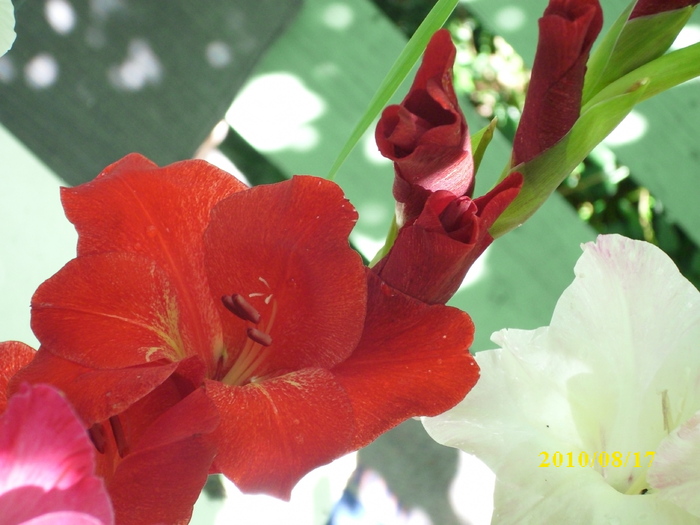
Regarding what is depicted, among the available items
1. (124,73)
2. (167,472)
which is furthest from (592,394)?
(124,73)

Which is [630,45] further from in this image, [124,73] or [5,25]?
[124,73]

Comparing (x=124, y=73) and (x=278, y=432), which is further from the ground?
(x=278, y=432)

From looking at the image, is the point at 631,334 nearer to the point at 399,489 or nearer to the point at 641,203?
the point at 399,489

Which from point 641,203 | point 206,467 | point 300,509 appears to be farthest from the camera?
point 641,203

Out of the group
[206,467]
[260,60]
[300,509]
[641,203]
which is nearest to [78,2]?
[260,60]

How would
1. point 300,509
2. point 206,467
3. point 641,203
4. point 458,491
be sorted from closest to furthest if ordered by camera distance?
point 206,467 < point 300,509 < point 458,491 < point 641,203

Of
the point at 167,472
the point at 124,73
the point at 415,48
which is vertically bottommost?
the point at 124,73
